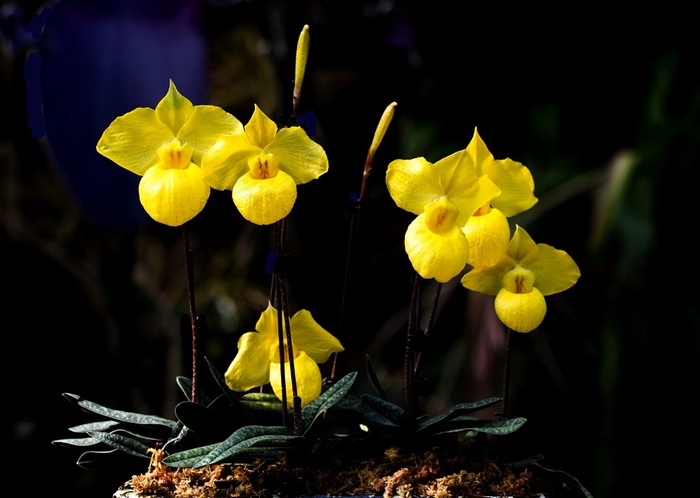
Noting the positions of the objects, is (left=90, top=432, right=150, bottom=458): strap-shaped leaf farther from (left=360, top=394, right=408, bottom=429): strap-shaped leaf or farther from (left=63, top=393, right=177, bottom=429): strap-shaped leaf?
(left=360, top=394, right=408, bottom=429): strap-shaped leaf

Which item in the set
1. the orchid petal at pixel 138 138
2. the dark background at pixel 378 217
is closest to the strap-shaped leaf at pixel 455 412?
the orchid petal at pixel 138 138

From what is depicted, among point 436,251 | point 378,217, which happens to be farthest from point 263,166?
point 378,217

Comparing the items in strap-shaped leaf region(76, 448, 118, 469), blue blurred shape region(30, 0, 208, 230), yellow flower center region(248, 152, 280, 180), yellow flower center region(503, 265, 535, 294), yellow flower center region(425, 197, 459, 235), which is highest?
blue blurred shape region(30, 0, 208, 230)

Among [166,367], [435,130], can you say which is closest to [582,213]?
[435,130]

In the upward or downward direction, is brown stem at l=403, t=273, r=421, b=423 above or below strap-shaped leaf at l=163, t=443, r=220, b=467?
above

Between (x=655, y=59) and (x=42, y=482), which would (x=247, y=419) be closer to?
(x=42, y=482)

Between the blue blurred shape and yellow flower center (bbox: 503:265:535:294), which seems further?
the blue blurred shape

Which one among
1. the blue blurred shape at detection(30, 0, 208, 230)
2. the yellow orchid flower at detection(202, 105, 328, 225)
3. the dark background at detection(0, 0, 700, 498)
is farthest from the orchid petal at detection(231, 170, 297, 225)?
the blue blurred shape at detection(30, 0, 208, 230)
